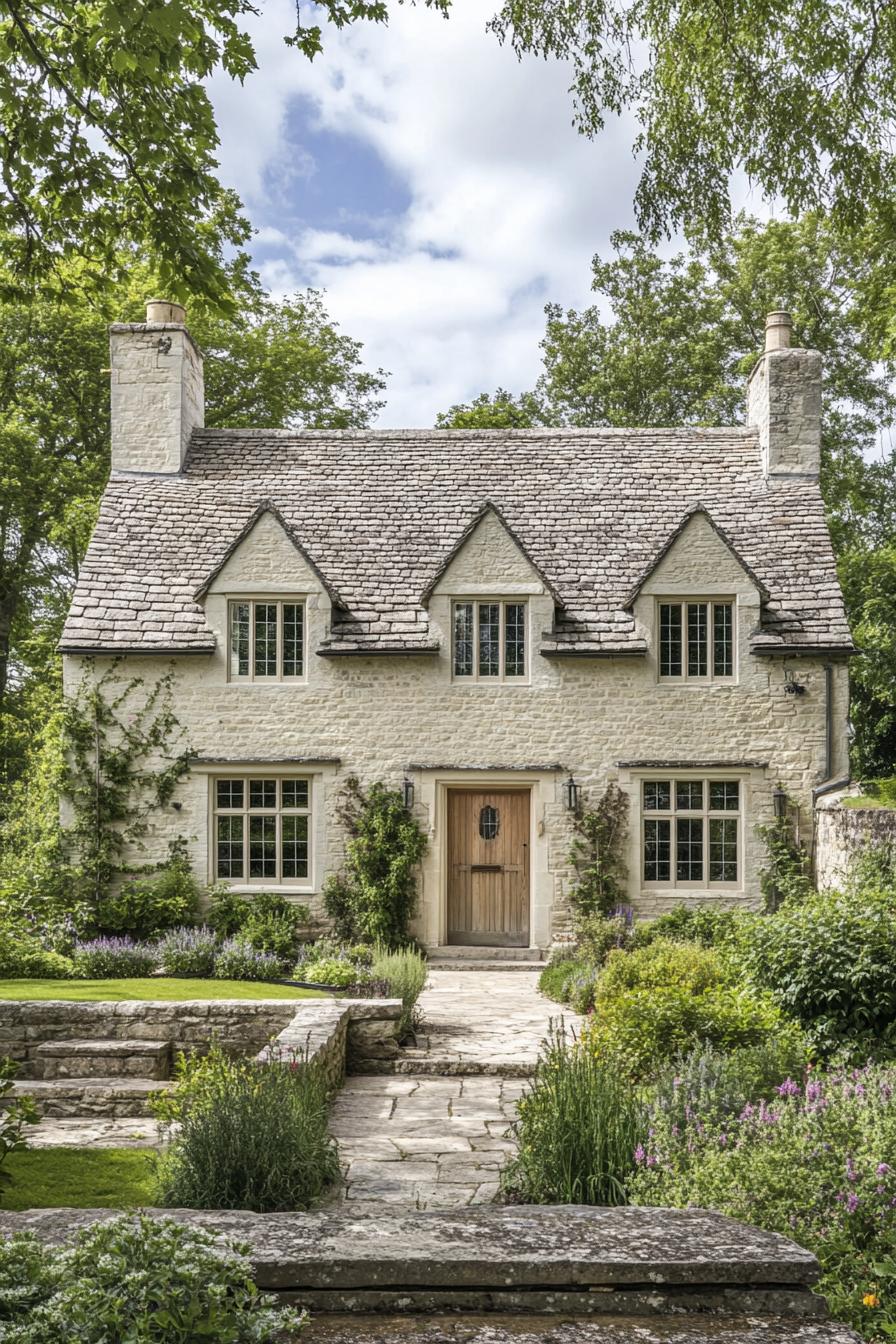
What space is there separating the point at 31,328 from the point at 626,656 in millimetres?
17947

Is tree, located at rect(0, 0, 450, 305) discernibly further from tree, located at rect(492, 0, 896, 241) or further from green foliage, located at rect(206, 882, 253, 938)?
green foliage, located at rect(206, 882, 253, 938)

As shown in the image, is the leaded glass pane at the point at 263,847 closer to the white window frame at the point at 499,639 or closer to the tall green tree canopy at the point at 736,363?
the white window frame at the point at 499,639

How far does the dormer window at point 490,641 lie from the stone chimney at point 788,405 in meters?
5.40

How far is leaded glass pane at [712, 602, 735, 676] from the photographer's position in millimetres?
17609

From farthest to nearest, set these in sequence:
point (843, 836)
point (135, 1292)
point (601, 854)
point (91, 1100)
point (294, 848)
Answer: point (294, 848)
point (601, 854)
point (843, 836)
point (91, 1100)
point (135, 1292)

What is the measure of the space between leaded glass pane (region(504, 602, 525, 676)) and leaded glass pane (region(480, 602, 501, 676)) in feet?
0.41

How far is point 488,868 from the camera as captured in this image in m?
17.6

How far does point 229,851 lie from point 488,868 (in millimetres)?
3966

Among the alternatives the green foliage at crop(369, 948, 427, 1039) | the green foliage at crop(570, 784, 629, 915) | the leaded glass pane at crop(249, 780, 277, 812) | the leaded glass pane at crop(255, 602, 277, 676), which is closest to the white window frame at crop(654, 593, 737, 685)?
the green foliage at crop(570, 784, 629, 915)

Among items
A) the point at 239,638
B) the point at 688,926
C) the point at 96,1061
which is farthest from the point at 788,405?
the point at 96,1061

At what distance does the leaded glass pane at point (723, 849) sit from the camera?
17281mm

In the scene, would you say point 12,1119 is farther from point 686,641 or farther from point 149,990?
point 686,641

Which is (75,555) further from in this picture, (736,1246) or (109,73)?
(736,1246)

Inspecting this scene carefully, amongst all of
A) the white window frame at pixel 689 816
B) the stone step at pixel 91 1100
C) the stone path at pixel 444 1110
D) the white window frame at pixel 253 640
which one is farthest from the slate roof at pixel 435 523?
the stone step at pixel 91 1100
